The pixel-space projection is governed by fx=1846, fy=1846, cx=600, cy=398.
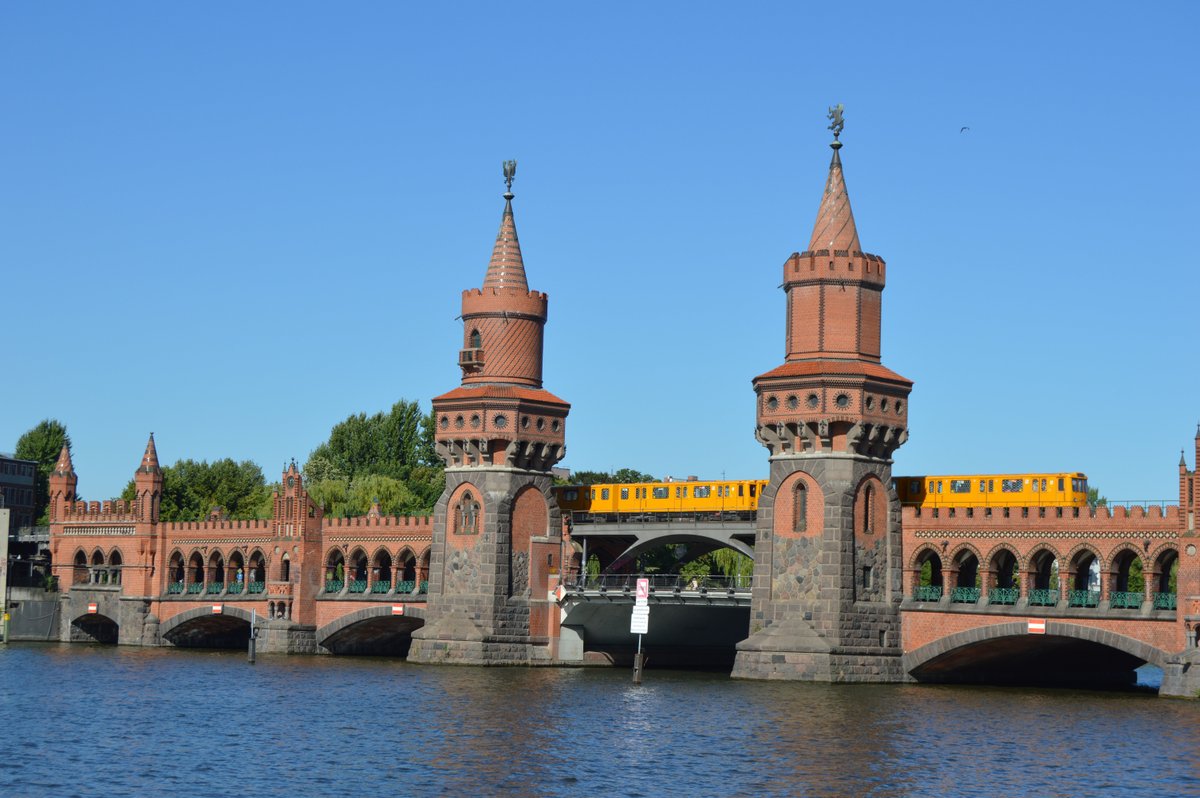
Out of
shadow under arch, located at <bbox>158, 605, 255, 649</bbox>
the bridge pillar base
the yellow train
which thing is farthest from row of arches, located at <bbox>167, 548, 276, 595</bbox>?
the bridge pillar base

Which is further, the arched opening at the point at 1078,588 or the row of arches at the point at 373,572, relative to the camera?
the row of arches at the point at 373,572

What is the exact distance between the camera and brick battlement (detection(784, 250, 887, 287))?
278 ft

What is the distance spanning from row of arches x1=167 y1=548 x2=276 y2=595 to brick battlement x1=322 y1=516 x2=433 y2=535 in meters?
3.22

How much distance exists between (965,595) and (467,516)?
1063 inches

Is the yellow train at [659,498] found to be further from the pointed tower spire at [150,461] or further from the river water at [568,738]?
the pointed tower spire at [150,461]

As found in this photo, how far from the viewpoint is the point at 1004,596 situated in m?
81.3

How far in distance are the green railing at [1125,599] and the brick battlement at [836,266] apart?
59.4 feet

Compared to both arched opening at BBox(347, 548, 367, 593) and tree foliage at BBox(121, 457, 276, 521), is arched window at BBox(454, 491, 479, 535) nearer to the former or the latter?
arched opening at BBox(347, 548, 367, 593)

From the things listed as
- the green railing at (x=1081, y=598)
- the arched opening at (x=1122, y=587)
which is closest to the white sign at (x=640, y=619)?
the green railing at (x=1081, y=598)

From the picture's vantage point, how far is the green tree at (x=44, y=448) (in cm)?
15650

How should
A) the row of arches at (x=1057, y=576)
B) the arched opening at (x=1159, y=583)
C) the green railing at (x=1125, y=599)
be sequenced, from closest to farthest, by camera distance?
the arched opening at (x=1159, y=583), the green railing at (x=1125, y=599), the row of arches at (x=1057, y=576)

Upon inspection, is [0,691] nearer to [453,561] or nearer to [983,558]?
[453,561]

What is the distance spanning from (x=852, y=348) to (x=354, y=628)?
1442 inches

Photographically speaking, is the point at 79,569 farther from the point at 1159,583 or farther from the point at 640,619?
the point at 1159,583
